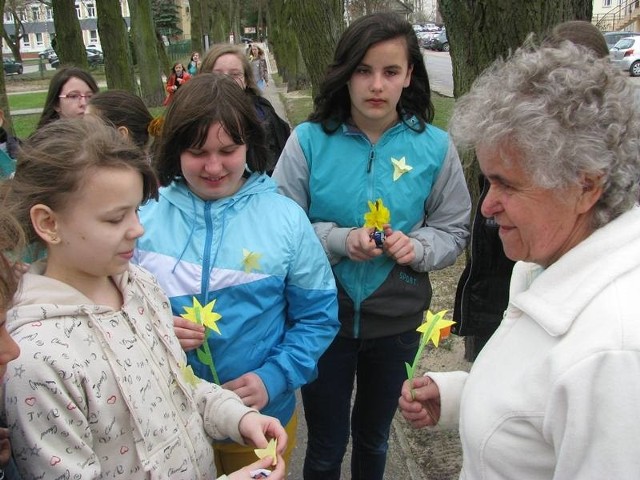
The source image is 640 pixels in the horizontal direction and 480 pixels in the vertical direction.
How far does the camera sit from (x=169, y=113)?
203 centimetres

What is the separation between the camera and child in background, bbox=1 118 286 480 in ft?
4.42

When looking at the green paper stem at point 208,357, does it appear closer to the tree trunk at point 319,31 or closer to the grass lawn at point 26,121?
the tree trunk at point 319,31

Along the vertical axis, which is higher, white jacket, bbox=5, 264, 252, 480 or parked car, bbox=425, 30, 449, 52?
parked car, bbox=425, 30, 449, 52

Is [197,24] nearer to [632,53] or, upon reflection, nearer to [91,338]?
[632,53]

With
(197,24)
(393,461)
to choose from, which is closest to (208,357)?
(393,461)

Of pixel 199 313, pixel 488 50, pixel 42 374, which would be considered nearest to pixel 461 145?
pixel 199 313

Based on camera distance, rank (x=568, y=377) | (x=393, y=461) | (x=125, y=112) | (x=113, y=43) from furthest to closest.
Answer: (x=113, y=43), (x=125, y=112), (x=393, y=461), (x=568, y=377)

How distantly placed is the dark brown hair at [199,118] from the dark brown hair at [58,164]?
0.35 m

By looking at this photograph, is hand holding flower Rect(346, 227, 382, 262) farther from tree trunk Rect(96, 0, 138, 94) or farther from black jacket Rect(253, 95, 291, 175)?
tree trunk Rect(96, 0, 138, 94)

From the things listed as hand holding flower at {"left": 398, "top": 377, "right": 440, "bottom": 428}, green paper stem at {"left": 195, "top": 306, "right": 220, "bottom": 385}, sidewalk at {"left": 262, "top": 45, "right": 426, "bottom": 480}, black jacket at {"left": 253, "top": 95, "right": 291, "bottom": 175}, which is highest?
black jacket at {"left": 253, "top": 95, "right": 291, "bottom": 175}

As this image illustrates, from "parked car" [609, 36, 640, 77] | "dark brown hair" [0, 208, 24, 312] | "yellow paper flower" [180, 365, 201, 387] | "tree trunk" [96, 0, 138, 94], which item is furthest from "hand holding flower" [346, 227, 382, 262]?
"parked car" [609, 36, 640, 77]

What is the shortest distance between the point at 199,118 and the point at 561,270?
119 cm

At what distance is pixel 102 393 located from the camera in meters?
1.44

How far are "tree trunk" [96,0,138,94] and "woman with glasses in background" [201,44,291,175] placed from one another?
24.8ft
